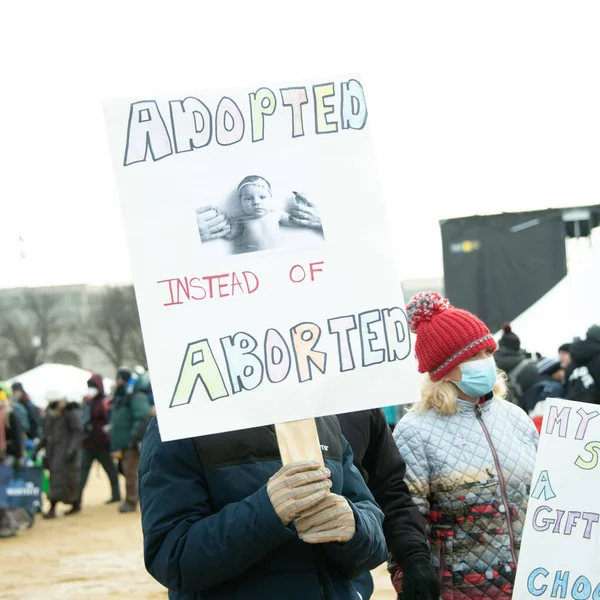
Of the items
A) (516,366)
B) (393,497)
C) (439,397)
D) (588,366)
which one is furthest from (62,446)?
(393,497)

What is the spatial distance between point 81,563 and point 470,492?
24.1 ft

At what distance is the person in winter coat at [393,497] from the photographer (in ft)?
10.7

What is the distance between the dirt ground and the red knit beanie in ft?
13.9

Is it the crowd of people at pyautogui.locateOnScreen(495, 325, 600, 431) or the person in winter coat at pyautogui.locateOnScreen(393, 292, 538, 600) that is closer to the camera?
the person in winter coat at pyautogui.locateOnScreen(393, 292, 538, 600)

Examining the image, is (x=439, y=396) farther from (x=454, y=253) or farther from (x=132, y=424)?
(x=132, y=424)

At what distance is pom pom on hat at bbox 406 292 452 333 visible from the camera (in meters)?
3.82

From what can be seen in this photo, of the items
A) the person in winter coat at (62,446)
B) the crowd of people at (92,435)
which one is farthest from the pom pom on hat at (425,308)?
the person in winter coat at (62,446)

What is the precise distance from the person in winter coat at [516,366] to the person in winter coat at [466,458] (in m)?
5.46

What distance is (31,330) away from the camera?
56.2 meters

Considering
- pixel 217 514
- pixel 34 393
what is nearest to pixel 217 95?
pixel 217 514

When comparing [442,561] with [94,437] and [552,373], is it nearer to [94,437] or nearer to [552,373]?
[552,373]

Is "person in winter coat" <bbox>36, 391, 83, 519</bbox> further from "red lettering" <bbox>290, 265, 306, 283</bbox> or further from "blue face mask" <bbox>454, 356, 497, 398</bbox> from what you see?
"red lettering" <bbox>290, 265, 306, 283</bbox>

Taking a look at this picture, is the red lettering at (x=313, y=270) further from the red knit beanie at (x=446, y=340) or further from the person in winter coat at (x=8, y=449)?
the person in winter coat at (x=8, y=449)

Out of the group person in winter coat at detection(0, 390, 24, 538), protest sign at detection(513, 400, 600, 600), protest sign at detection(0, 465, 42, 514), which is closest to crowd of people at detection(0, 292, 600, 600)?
protest sign at detection(513, 400, 600, 600)
